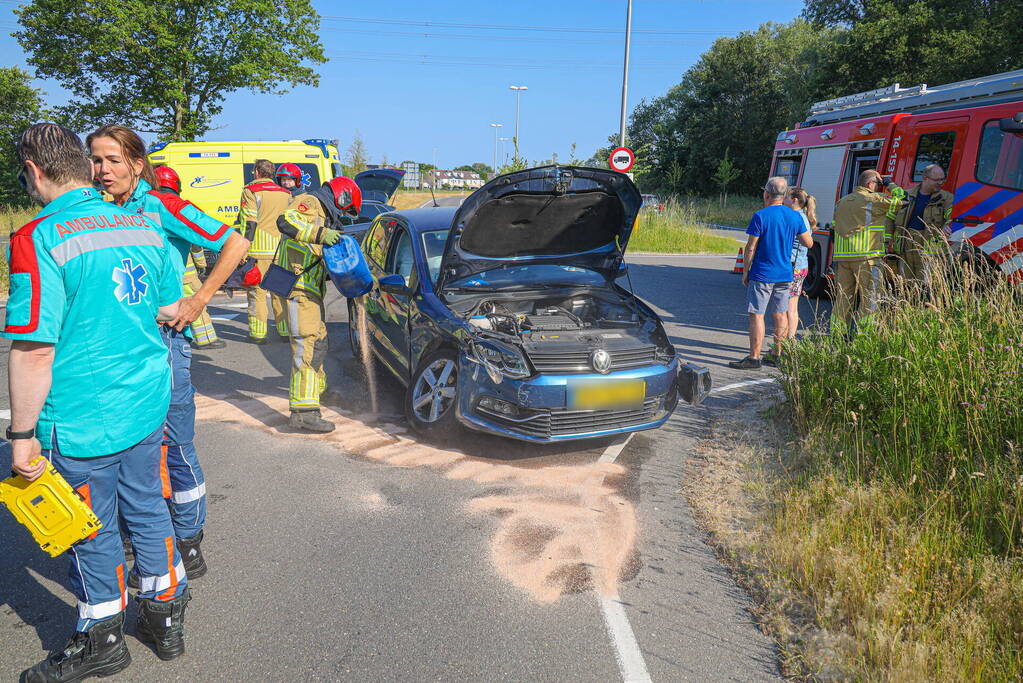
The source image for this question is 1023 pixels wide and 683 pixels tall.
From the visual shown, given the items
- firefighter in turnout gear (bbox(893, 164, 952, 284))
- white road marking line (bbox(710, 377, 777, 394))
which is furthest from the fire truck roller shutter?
white road marking line (bbox(710, 377, 777, 394))

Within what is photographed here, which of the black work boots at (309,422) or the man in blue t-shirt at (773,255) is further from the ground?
the man in blue t-shirt at (773,255)

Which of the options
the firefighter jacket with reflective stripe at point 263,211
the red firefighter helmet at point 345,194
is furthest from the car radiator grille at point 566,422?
the firefighter jacket with reflective stripe at point 263,211

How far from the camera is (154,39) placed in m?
22.8

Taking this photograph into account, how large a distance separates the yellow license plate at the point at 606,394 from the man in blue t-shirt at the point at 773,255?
274cm

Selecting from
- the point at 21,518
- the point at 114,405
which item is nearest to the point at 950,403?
the point at 114,405

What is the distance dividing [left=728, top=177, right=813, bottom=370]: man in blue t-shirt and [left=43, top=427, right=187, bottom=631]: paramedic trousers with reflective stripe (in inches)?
224

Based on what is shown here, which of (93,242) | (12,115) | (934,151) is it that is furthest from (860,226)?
(12,115)

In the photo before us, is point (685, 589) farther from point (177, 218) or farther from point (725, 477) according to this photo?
point (177, 218)

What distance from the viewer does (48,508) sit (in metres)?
2.36

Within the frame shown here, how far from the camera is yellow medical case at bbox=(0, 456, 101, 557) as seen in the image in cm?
235

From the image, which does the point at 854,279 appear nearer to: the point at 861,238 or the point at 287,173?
the point at 861,238

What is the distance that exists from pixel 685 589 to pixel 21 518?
8.92ft

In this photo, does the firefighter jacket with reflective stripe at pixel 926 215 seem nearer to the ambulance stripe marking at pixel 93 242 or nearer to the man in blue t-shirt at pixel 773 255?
the man in blue t-shirt at pixel 773 255

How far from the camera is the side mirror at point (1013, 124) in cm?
A: 737
